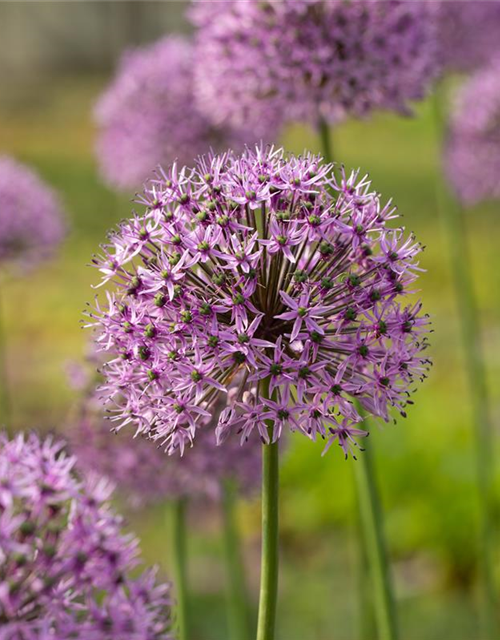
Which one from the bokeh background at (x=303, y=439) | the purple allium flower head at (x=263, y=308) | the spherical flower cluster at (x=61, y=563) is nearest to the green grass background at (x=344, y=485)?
the bokeh background at (x=303, y=439)

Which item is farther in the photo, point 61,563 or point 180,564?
point 180,564

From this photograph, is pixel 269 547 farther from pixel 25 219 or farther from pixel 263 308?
pixel 25 219

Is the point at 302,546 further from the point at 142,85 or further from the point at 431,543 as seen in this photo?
the point at 142,85

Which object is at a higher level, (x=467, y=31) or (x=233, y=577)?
(x=467, y=31)

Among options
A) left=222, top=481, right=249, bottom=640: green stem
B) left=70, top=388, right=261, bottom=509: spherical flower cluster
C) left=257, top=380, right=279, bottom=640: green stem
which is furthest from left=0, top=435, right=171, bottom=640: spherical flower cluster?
left=222, top=481, right=249, bottom=640: green stem

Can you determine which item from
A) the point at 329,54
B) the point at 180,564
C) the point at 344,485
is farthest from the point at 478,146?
the point at 344,485

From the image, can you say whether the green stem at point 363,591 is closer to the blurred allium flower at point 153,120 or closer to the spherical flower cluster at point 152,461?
the spherical flower cluster at point 152,461
